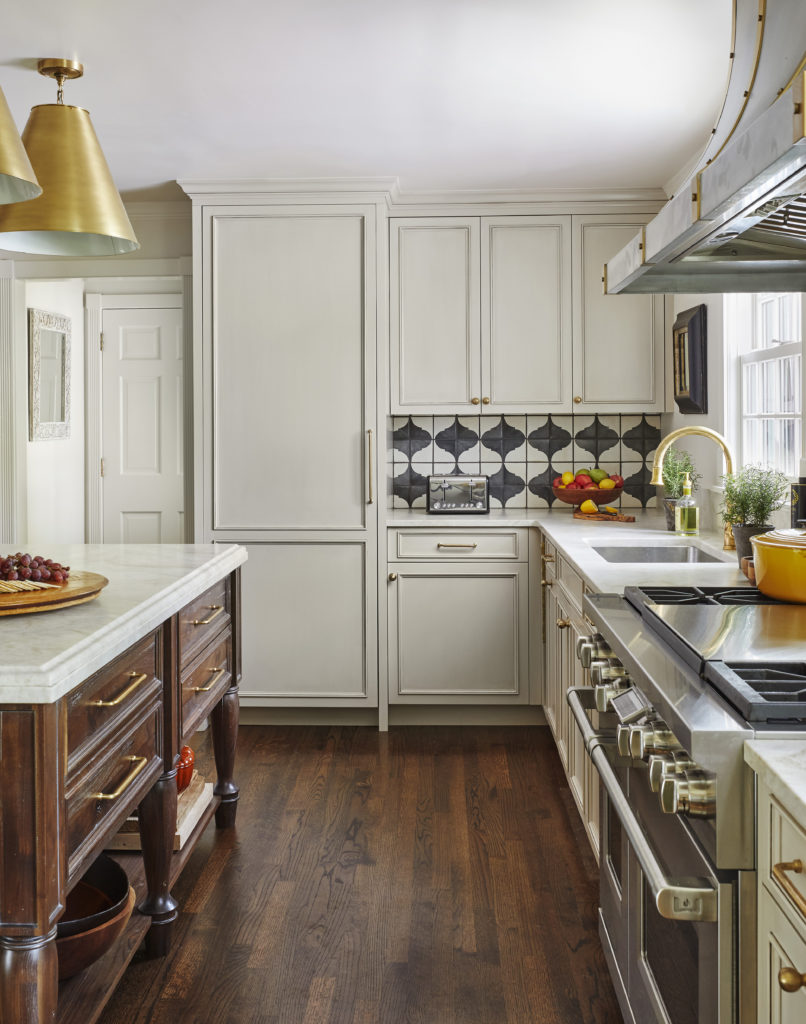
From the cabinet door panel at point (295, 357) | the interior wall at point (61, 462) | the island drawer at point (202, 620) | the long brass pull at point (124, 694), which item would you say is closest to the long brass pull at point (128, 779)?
the long brass pull at point (124, 694)

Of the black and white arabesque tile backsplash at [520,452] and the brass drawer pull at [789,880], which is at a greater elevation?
the black and white arabesque tile backsplash at [520,452]

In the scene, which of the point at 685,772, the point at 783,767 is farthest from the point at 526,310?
the point at 783,767

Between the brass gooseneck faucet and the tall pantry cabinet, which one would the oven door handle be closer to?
the brass gooseneck faucet

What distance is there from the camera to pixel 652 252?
1968 millimetres

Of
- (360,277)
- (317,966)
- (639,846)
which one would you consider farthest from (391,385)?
(639,846)

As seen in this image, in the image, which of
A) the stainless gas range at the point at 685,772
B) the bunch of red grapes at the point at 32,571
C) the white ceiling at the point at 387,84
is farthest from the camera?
the white ceiling at the point at 387,84

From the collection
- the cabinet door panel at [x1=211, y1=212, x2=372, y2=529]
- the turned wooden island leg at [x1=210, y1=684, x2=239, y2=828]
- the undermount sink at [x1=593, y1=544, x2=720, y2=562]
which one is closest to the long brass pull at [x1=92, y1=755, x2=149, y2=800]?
the turned wooden island leg at [x1=210, y1=684, x2=239, y2=828]

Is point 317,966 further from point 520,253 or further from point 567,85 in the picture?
point 520,253

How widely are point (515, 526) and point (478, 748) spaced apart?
0.96 m

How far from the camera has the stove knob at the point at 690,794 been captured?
1208 millimetres

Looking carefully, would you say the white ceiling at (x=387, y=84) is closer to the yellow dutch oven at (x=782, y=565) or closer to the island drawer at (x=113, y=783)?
the yellow dutch oven at (x=782, y=565)

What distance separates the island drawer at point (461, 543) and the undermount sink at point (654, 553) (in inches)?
33.5

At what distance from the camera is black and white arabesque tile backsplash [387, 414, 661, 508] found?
4691mm

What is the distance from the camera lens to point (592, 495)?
4.31 meters
